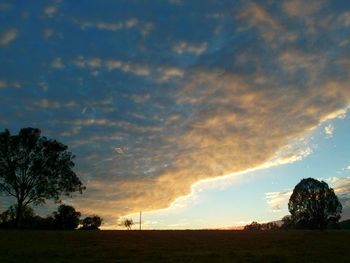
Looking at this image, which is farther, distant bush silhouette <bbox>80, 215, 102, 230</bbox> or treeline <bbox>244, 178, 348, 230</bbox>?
distant bush silhouette <bbox>80, 215, 102, 230</bbox>

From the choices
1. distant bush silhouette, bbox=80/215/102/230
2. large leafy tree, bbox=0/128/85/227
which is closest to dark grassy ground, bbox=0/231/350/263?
large leafy tree, bbox=0/128/85/227

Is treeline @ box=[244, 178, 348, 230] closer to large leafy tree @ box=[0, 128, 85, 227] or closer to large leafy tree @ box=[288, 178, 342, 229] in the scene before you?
large leafy tree @ box=[288, 178, 342, 229]

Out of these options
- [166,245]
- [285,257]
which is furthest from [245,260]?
[166,245]

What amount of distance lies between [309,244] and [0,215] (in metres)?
115

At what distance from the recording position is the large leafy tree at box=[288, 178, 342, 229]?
10388cm

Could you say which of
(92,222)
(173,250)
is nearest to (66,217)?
(92,222)

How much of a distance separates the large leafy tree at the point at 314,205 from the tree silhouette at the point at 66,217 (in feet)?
168

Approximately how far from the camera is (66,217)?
10531cm

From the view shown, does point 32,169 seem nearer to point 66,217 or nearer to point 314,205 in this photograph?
point 66,217

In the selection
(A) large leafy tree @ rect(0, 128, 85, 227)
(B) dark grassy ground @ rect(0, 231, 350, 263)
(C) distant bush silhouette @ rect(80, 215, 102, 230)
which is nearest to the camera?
(B) dark grassy ground @ rect(0, 231, 350, 263)

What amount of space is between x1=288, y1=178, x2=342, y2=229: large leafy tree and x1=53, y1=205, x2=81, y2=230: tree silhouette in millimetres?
51081

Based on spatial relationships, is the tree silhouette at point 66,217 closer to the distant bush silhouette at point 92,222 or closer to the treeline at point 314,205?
the distant bush silhouette at point 92,222

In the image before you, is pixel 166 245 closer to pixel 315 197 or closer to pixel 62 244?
pixel 62 244

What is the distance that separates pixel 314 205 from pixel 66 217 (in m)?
58.0
